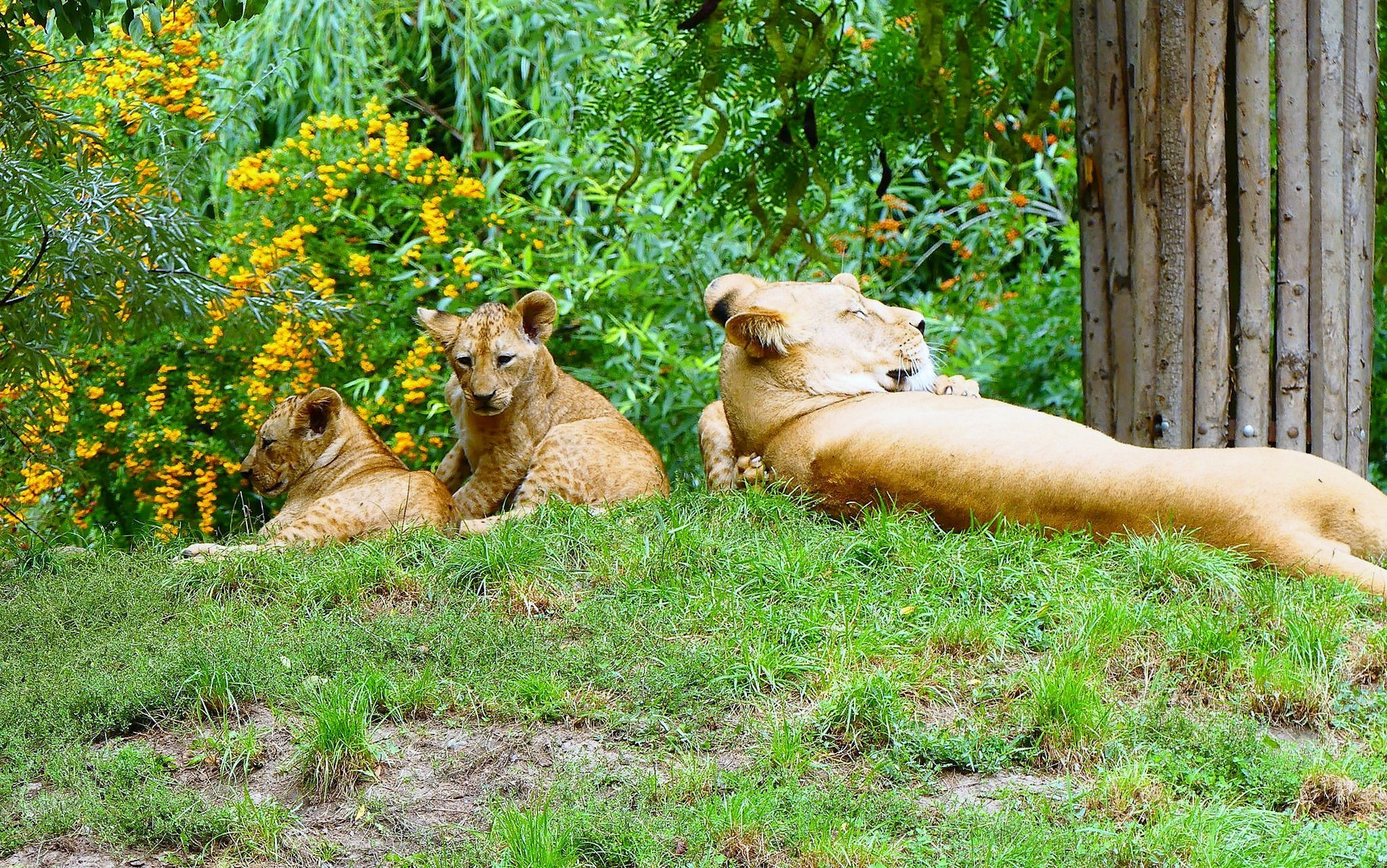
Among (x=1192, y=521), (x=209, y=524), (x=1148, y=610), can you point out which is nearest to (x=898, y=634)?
(x=1148, y=610)

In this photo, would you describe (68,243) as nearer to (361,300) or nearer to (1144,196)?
(361,300)

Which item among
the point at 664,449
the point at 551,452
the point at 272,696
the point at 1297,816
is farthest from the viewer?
the point at 664,449

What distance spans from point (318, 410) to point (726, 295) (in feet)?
6.31

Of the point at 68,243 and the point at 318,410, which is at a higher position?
the point at 68,243

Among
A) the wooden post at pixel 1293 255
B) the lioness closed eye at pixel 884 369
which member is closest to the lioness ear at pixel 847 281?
the lioness closed eye at pixel 884 369

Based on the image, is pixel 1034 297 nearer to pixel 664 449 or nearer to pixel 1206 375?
pixel 664 449

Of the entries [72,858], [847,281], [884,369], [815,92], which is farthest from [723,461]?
[72,858]

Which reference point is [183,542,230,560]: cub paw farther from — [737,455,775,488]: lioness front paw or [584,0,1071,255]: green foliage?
[584,0,1071,255]: green foliage

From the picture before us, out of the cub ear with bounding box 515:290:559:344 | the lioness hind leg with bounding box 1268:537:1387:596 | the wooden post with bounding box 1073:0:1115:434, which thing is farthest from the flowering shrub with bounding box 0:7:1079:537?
the lioness hind leg with bounding box 1268:537:1387:596

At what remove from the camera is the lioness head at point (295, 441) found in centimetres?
660

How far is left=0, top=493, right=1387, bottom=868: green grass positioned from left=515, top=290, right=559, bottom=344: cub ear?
1331mm

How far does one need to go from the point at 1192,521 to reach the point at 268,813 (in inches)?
123

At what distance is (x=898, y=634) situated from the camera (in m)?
4.54

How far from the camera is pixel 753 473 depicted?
250 inches
